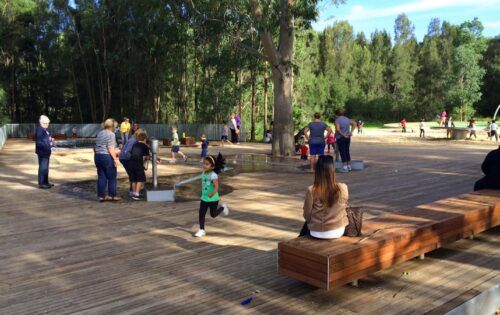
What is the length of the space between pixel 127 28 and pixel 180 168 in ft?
65.3

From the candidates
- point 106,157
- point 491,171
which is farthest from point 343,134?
point 106,157

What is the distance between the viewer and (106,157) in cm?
803

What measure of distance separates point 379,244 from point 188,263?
2043mm

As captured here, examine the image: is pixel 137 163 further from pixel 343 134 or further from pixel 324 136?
pixel 343 134

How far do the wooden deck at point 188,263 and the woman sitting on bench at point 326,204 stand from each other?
553 millimetres

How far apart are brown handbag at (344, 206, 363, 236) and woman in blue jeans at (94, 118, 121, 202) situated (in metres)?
4.98

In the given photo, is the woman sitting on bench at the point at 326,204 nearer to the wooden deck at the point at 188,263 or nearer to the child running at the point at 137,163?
the wooden deck at the point at 188,263

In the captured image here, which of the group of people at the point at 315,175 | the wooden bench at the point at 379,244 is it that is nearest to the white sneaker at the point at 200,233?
the group of people at the point at 315,175

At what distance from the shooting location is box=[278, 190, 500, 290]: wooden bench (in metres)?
3.86

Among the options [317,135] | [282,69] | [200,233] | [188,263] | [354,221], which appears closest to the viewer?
[354,221]

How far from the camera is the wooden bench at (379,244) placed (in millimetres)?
3857

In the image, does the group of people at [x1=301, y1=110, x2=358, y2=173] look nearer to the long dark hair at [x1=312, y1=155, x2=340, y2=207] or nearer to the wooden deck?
the wooden deck

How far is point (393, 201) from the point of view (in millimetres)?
7941

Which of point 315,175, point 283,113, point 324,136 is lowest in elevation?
point 315,175
